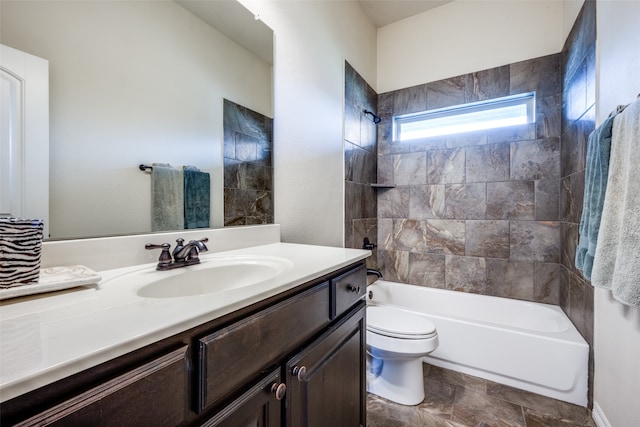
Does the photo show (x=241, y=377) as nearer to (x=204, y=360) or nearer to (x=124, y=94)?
(x=204, y=360)

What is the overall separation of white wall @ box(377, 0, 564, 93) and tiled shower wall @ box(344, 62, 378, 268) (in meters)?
0.43

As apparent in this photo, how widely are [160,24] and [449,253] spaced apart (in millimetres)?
2497

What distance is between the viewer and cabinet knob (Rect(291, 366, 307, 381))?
0.75 metres

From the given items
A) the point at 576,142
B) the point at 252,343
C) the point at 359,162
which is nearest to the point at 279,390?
the point at 252,343

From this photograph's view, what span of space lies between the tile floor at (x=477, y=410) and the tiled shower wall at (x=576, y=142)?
437 millimetres

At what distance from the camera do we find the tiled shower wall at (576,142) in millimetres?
1535

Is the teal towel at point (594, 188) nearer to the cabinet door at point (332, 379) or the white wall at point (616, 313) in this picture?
the white wall at point (616, 313)

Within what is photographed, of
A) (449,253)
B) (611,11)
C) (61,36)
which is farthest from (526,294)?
(61,36)

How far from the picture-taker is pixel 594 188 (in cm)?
119

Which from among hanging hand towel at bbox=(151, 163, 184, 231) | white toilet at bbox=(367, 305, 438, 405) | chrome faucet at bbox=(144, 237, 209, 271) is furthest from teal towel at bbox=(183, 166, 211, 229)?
white toilet at bbox=(367, 305, 438, 405)

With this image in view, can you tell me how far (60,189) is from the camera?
0.78 meters

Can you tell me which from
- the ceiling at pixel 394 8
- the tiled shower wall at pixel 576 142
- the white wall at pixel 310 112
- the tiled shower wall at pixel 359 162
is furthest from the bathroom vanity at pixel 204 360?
the ceiling at pixel 394 8

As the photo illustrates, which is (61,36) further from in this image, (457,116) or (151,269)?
(457,116)

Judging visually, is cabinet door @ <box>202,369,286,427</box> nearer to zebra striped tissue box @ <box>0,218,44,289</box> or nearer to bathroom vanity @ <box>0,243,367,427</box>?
bathroom vanity @ <box>0,243,367,427</box>
